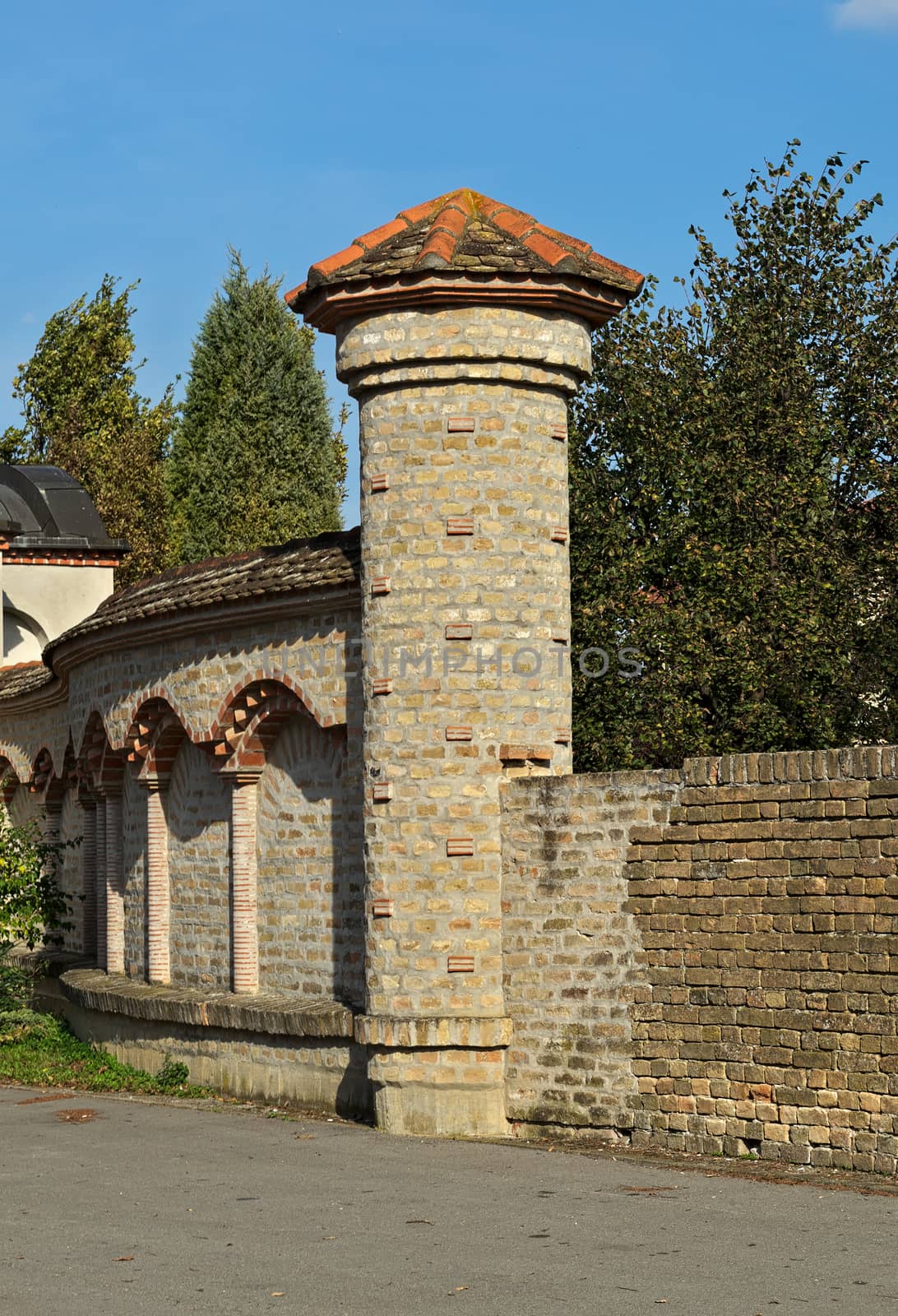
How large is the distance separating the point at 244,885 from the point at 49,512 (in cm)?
1664

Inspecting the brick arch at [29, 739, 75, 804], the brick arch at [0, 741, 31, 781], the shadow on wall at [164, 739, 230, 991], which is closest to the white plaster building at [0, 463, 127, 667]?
the brick arch at [0, 741, 31, 781]

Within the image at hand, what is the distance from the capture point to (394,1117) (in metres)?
11.7

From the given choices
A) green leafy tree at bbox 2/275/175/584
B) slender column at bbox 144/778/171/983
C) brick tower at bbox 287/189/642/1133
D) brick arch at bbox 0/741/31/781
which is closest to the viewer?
brick tower at bbox 287/189/642/1133

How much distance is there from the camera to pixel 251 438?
143 ft

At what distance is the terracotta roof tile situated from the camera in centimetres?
1185

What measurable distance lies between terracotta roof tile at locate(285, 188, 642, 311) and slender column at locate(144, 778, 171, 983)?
5132 millimetres

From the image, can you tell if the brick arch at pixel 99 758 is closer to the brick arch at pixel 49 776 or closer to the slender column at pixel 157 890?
the slender column at pixel 157 890

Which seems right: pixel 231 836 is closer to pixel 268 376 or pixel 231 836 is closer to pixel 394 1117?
pixel 394 1117

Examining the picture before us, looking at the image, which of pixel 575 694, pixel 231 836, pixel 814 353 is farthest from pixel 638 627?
pixel 231 836

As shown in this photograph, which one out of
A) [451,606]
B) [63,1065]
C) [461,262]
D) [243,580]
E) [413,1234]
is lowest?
[63,1065]

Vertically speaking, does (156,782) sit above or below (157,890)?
above

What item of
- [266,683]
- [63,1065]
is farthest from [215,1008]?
[63,1065]

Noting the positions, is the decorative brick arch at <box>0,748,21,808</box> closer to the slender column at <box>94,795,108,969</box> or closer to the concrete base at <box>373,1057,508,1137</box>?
the slender column at <box>94,795,108,969</box>

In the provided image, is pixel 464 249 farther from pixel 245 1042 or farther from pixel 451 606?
pixel 245 1042
